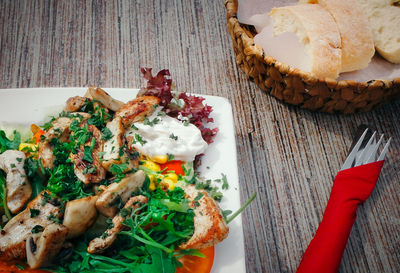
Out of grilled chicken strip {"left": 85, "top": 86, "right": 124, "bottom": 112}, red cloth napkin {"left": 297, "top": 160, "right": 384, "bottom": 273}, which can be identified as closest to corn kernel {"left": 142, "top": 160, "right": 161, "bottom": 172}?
grilled chicken strip {"left": 85, "top": 86, "right": 124, "bottom": 112}

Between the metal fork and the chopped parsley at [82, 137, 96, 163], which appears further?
the metal fork

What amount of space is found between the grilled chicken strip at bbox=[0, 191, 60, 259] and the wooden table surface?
3.63 ft

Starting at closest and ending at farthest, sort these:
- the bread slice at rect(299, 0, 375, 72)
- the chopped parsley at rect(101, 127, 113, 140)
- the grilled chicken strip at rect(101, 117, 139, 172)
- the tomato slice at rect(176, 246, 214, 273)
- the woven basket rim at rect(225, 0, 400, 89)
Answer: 1. the tomato slice at rect(176, 246, 214, 273)
2. the grilled chicken strip at rect(101, 117, 139, 172)
3. the chopped parsley at rect(101, 127, 113, 140)
4. the woven basket rim at rect(225, 0, 400, 89)
5. the bread slice at rect(299, 0, 375, 72)

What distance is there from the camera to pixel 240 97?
2.65 meters

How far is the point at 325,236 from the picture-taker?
198cm

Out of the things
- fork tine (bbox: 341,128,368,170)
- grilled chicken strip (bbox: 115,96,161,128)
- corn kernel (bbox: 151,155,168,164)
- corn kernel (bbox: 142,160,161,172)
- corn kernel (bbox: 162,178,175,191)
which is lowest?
fork tine (bbox: 341,128,368,170)

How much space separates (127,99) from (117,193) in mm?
715

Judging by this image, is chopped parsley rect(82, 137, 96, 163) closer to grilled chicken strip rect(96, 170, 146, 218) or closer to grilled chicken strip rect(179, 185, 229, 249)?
grilled chicken strip rect(96, 170, 146, 218)

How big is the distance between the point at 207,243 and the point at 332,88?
1193 millimetres

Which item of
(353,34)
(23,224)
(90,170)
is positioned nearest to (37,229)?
(23,224)

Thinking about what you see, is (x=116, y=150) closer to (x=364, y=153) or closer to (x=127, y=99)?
(x=127, y=99)

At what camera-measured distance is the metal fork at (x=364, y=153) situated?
7.38ft

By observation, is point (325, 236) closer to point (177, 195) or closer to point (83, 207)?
point (177, 195)

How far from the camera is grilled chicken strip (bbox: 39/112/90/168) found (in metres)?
1.78
